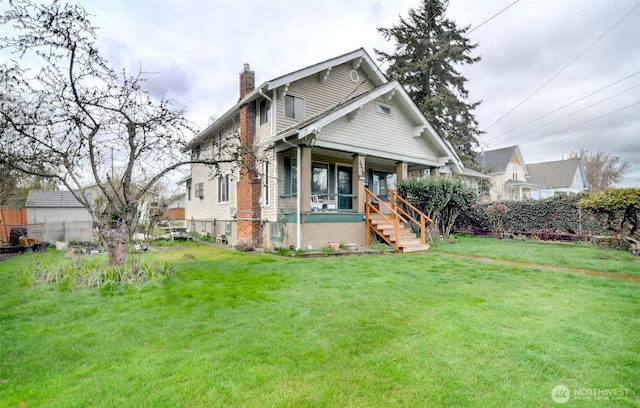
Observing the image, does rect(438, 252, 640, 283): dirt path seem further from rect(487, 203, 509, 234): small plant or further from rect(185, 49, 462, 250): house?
rect(487, 203, 509, 234): small plant

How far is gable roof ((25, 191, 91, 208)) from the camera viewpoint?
16.0 meters

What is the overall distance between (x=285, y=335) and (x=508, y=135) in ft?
113

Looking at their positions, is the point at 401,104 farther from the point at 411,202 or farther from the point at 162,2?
the point at 162,2

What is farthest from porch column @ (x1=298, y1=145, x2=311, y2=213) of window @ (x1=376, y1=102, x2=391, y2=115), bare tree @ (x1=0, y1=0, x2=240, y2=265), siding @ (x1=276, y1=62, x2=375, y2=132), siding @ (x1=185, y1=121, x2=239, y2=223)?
window @ (x1=376, y1=102, x2=391, y2=115)

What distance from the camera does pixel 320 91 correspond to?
13.1 metres

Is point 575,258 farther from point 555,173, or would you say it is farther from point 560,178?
point 555,173

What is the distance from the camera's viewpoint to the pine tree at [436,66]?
73.6ft

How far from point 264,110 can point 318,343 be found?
10.8m

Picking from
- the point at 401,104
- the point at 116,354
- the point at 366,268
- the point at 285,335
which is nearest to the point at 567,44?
the point at 401,104

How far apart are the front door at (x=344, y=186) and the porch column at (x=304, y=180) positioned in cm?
352
